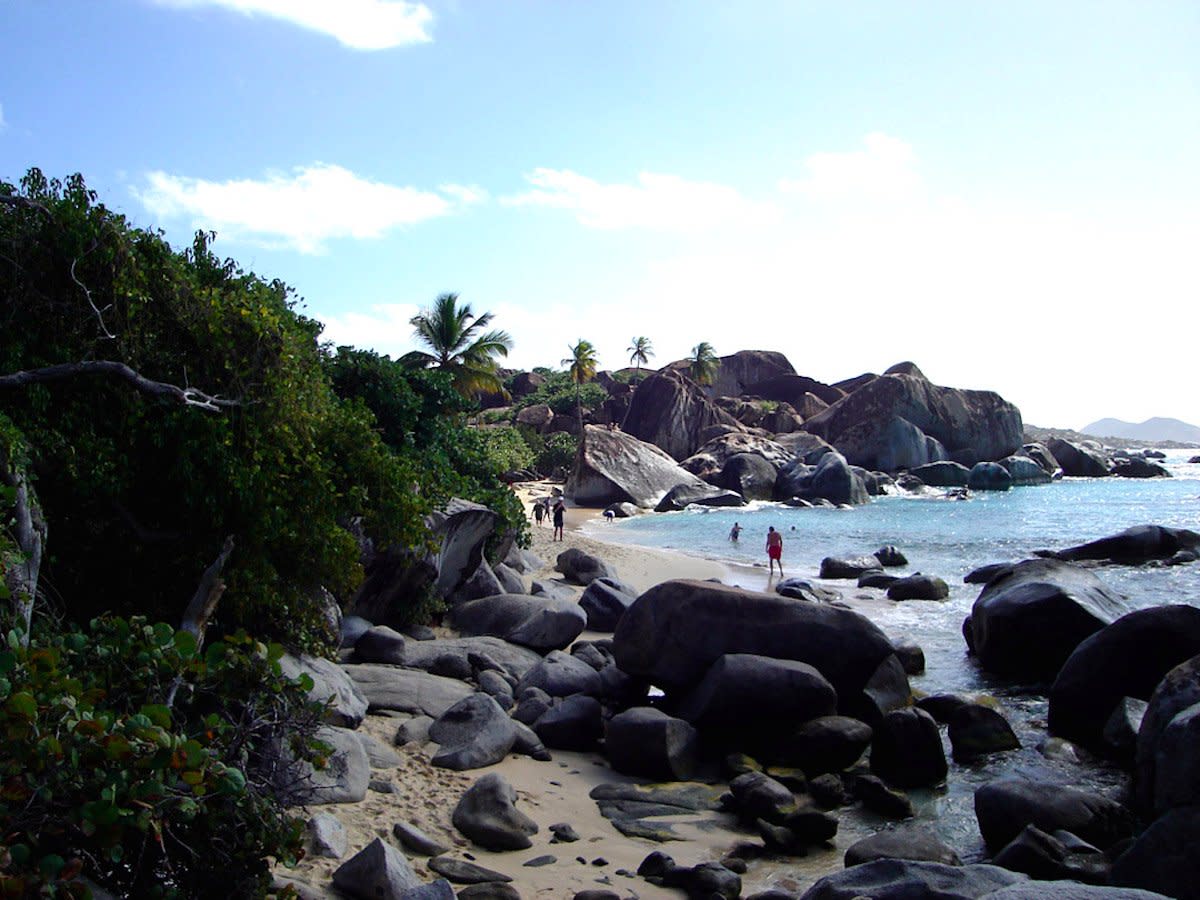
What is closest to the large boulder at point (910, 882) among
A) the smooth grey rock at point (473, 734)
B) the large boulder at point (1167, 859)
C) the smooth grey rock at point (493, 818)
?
the large boulder at point (1167, 859)

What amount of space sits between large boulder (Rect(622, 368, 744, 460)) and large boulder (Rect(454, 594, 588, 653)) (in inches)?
1782

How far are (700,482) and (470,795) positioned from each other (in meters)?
39.4

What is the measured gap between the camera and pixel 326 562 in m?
8.85

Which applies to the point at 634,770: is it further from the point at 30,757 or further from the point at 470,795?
the point at 30,757

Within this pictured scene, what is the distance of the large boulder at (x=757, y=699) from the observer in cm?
1027

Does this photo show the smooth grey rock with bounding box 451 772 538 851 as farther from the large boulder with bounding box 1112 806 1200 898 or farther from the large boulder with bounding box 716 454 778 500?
the large boulder with bounding box 716 454 778 500

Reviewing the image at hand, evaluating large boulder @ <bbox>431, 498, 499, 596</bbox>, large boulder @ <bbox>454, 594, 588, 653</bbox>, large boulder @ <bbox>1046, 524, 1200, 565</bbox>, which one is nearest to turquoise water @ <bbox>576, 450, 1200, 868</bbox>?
large boulder @ <bbox>1046, 524, 1200, 565</bbox>

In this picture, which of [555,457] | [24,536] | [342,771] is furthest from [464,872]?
[555,457]

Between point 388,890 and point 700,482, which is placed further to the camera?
point 700,482

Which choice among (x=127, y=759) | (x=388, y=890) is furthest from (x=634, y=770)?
(x=127, y=759)

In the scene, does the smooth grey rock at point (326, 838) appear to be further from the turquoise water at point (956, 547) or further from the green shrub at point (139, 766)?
the turquoise water at point (956, 547)

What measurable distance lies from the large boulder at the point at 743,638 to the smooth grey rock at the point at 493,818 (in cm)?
382

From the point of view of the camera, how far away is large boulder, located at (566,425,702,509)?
43844mm

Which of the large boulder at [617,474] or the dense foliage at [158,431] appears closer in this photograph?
the dense foliage at [158,431]
